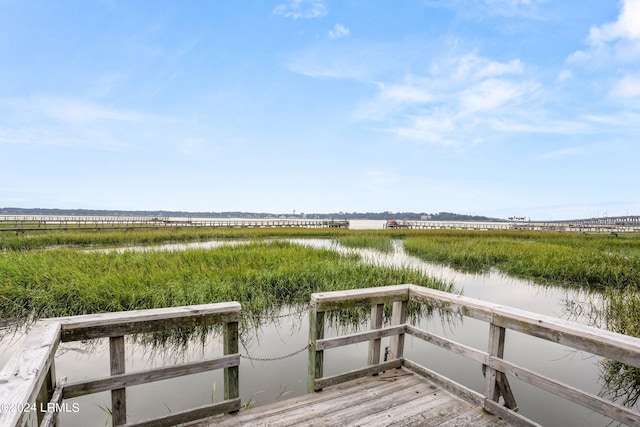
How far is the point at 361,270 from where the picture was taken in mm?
12445

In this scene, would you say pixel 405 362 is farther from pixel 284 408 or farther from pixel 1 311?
pixel 1 311

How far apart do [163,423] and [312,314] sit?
1.63 m

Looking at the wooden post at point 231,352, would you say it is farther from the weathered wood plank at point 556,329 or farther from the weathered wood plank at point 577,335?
the weathered wood plank at point 577,335

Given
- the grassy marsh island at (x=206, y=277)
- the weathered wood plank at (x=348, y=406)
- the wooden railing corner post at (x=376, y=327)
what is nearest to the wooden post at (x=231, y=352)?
the weathered wood plank at (x=348, y=406)

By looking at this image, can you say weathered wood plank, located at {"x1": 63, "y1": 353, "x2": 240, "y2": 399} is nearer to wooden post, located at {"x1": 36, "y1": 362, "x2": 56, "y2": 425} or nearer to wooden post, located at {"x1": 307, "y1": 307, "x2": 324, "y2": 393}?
wooden post, located at {"x1": 36, "y1": 362, "x2": 56, "y2": 425}

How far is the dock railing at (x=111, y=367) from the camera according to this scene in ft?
5.67

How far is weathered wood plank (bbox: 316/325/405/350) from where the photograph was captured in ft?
12.0

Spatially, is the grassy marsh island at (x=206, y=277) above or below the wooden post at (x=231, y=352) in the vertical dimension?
below

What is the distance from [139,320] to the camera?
2793mm

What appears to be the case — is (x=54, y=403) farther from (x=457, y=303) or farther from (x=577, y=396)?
(x=577, y=396)

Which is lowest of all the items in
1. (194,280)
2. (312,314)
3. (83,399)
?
(83,399)

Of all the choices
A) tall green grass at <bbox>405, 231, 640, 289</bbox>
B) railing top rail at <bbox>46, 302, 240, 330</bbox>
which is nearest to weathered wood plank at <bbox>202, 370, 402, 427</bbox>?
railing top rail at <bbox>46, 302, 240, 330</bbox>

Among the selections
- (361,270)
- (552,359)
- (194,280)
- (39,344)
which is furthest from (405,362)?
(361,270)

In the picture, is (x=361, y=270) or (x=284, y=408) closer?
(x=284, y=408)
